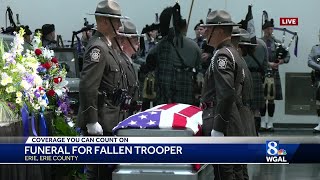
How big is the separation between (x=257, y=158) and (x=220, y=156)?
23 centimetres

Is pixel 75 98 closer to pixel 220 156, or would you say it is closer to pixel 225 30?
pixel 225 30

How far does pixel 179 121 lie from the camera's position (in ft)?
20.7

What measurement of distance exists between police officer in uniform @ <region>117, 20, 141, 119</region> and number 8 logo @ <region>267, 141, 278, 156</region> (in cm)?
227

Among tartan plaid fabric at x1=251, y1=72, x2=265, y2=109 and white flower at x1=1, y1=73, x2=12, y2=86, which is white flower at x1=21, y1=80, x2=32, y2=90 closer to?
white flower at x1=1, y1=73, x2=12, y2=86

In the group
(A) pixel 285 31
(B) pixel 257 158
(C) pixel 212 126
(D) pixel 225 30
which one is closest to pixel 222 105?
(C) pixel 212 126

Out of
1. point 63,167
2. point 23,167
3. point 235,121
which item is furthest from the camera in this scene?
point 63,167

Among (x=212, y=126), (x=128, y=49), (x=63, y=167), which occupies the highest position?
(x=128, y=49)

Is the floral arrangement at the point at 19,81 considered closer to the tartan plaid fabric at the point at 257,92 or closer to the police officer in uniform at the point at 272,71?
the tartan plaid fabric at the point at 257,92

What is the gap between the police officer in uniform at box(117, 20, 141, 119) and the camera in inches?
291

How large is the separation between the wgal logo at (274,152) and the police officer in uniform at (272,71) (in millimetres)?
10960

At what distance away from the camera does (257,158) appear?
5.22 m

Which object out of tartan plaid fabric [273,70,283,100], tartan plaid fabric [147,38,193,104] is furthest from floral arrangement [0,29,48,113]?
tartan plaid fabric [273,70,283,100]

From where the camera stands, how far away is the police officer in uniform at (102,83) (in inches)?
267

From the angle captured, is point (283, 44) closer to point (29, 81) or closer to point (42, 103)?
point (42, 103)
